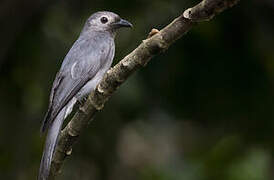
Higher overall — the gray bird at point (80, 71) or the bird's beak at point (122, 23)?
the bird's beak at point (122, 23)

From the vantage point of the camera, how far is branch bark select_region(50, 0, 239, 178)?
303 cm

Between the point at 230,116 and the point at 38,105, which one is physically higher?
the point at 230,116

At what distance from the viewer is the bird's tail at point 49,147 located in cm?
392

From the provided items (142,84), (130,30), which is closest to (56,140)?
(142,84)

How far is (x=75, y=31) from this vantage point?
22.3ft

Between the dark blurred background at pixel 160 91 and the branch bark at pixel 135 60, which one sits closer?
the branch bark at pixel 135 60

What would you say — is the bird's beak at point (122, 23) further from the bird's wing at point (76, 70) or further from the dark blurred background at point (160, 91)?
the dark blurred background at point (160, 91)

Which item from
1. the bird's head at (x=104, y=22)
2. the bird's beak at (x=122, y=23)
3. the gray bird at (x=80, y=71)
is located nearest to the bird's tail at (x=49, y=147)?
the gray bird at (x=80, y=71)

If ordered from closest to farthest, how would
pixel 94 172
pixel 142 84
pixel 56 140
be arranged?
1. pixel 56 140
2. pixel 142 84
3. pixel 94 172

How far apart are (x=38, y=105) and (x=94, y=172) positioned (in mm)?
930

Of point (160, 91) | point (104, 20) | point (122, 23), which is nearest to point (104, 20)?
point (104, 20)

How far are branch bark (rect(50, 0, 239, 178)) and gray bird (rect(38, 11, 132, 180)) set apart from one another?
0.25 metres

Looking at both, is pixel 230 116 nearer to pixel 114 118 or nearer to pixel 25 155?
pixel 114 118

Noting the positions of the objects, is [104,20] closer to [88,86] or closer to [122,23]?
[122,23]
